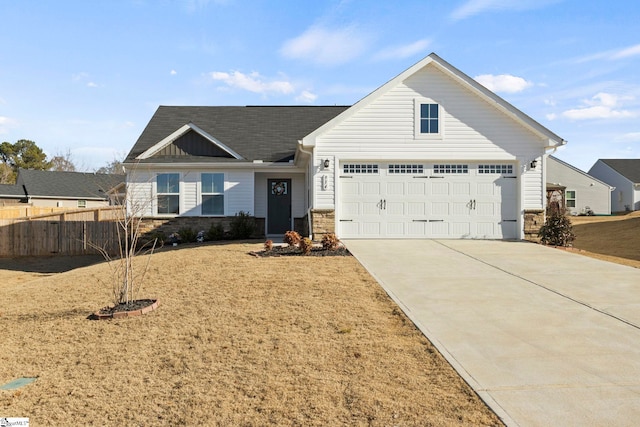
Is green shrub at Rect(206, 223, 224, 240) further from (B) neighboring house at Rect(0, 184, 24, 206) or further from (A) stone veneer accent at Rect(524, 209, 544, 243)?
(B) neighboring house at Rect(0, 184, 24, 206)

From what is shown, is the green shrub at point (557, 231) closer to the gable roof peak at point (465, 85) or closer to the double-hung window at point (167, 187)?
the gable roof peak at point (465, 85)

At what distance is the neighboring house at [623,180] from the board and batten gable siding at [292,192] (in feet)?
117

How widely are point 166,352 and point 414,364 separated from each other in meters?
2.95

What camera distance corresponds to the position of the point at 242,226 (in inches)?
676

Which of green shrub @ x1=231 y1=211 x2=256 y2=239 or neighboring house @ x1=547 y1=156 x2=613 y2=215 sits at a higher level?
neighboring house @ x1=547 y1=156 x2=613 y2=215

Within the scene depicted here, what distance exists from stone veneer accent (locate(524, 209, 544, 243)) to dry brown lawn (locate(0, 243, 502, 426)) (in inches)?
331

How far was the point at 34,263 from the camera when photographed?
1714cm

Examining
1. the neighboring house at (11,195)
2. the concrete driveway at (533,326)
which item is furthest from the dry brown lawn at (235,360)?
the neighboring house at (11,195)

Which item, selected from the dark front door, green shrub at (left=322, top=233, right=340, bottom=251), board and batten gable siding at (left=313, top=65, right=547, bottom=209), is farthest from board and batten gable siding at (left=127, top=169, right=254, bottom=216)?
green shrub at (left=322, top=233, right=340, bottom=251)

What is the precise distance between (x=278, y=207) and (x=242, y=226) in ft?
6.81

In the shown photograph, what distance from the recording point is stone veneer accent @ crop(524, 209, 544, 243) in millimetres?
14820

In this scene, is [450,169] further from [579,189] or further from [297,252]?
[579,189]

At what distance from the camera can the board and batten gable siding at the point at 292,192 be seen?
18422mm

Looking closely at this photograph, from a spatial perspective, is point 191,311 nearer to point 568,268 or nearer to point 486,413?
point 486,413
